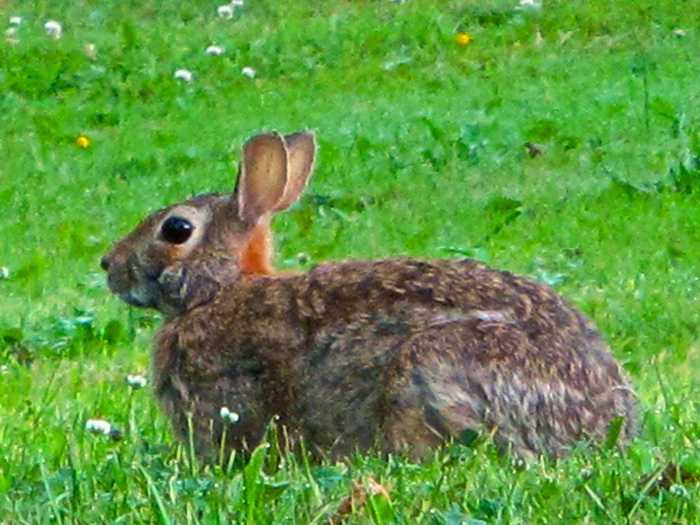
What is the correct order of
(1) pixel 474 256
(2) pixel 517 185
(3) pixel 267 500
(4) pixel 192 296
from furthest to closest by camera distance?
1. (2) pixel 517 185
2. (1) pixel 474 256
3. (4) pixel 192 296
4. (3) pixel 267 500

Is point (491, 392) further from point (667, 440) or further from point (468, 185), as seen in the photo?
point (468, 185)

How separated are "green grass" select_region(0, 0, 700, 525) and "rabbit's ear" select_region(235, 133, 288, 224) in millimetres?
823

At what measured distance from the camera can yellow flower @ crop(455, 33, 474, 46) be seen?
746 inches

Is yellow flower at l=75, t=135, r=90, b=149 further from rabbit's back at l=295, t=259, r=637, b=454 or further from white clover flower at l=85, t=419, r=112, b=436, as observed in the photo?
rabbit's back at l=295, t=259, r=637, b=454

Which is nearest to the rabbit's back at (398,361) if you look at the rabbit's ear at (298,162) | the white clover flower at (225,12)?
the rabbit's ear at (298,162)

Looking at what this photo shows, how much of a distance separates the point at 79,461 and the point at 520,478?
1.31m

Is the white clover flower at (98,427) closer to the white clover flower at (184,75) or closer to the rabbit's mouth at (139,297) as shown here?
the rabbit's mouth at (139,297)

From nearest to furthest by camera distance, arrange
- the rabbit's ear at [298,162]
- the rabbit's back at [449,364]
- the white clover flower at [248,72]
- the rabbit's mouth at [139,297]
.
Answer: the rabbit's back at [449,364] → the rabbit's mouth at [139,297] → the rabbit's ear at [298,162] → the white clover flower at [248,72]

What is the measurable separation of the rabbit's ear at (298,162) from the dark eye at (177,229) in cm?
42

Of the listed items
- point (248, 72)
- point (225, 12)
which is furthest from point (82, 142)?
point (225, 12)

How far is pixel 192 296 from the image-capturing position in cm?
663

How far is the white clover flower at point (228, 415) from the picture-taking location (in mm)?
5971

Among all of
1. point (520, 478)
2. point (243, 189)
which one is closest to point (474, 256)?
point (243, 189)

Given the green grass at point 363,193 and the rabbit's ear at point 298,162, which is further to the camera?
the rabbit's ear at point 298,162
